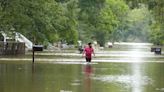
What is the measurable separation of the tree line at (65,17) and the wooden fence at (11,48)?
5.49ft

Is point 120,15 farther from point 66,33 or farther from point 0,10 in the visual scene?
point 0,10

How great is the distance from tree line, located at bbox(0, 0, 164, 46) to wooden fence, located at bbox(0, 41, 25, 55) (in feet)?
5.49

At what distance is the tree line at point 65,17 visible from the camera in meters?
33.0

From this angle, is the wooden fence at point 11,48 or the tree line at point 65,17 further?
the wooden fence at point 11,48

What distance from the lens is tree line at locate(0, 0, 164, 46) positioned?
3303 centimetres

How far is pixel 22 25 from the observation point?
3762cm

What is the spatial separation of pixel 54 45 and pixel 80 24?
5767 millimetres

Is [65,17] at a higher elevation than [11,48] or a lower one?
higher

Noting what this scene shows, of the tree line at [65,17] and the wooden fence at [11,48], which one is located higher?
the tree line at [65,17]

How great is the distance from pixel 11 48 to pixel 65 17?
9.17 meters

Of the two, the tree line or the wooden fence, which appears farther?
the wooden fence

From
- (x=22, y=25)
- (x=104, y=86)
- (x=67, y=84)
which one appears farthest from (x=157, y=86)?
(x=22, y=25)

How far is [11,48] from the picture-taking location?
56.8 metres

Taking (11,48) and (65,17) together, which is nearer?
(11,48)
